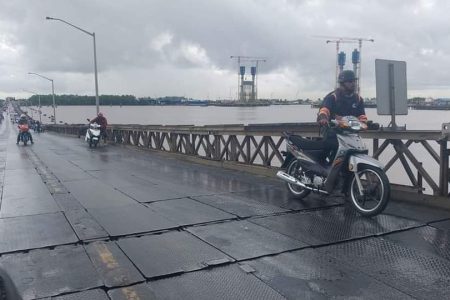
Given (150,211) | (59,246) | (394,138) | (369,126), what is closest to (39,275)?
(59,246)

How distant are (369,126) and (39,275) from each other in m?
5.22

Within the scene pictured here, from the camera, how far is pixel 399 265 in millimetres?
4770

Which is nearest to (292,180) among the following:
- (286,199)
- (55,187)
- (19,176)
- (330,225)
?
(286,199)

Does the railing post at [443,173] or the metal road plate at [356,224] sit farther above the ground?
the railing post at [443,173]

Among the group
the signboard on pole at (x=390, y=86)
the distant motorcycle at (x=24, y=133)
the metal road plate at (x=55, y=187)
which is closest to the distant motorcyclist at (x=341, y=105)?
the signboard on pole at (x=390, y=86)

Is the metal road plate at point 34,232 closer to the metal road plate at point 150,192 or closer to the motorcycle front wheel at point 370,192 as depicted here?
the metal road plate at point 150,192

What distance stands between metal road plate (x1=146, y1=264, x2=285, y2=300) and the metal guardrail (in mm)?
4131

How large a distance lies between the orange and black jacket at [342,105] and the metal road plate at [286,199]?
1.46 metres

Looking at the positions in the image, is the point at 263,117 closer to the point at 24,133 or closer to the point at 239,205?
the point at 24,133

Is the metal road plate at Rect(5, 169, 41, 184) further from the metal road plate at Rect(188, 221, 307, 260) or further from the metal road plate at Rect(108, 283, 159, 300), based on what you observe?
the metal road plate at Rect(108, 283, 159, 300)

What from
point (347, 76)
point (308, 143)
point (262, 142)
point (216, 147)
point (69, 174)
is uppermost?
point (347, 76)

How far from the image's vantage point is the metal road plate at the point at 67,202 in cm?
797

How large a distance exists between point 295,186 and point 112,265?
4244 mm

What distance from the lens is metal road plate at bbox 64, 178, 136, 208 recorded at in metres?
8.31
